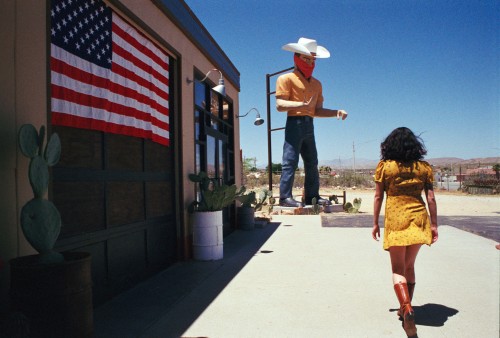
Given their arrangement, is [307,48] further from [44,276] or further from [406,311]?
[44,276]

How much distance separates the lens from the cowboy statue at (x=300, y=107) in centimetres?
1214

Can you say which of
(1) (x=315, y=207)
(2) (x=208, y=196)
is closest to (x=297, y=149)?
(1) (x=315, y=207)

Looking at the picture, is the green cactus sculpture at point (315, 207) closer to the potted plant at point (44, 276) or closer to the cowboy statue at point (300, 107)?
the cowboy statue at point (300, 107)

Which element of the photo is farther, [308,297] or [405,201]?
[308,297]

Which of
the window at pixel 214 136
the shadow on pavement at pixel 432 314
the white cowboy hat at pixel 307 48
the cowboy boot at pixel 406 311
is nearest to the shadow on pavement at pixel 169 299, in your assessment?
the cowboy boot at pixel 406 311

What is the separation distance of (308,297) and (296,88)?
Answer: 28.6 ft

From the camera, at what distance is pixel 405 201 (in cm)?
356

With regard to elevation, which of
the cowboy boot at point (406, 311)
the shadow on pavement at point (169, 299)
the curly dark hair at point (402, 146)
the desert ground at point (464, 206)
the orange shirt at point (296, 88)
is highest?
the orange shirt at point (296, 88)

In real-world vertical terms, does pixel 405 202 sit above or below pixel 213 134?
below

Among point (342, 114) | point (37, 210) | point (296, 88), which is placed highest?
point (296, 88)

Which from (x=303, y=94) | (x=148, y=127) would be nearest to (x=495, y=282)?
(x=148, y=127)

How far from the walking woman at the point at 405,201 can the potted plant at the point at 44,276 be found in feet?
7.93

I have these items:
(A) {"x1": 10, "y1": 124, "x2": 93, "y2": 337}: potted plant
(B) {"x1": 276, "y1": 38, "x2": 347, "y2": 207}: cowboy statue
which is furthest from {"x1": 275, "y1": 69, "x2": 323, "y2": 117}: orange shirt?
(A) {"x1": 10, "y1": 124, "x2": 93, "y2": 337}: potted plant

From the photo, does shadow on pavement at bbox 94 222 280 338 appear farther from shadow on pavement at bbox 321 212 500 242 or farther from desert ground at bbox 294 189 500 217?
desert ground at bbox 294 189 500 217
